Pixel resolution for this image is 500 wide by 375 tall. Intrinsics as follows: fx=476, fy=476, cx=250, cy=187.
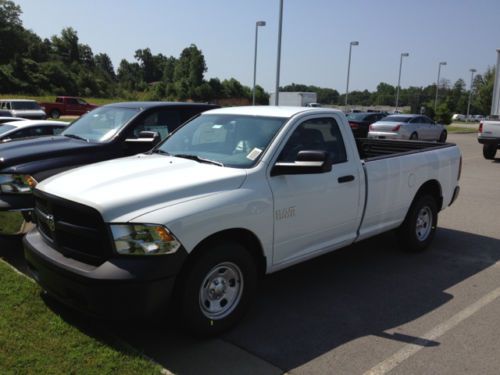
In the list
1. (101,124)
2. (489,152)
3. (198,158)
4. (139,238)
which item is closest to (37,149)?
(101,124)

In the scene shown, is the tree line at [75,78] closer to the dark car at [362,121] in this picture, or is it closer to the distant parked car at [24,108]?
the dark car at [362,121]

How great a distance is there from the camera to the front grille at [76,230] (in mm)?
3324

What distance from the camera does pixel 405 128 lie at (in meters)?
23.4

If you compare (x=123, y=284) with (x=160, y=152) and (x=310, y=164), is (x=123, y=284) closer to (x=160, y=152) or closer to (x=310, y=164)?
(x=310, y=164)

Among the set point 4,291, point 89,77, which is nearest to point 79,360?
point 4,291

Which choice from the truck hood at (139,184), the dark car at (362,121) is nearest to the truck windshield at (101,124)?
the truck hood at (139,184)

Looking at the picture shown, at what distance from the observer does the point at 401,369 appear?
3.38 m

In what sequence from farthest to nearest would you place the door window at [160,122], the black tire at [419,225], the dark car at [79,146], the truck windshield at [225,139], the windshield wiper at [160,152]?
the door window at [160,122] < the black tire at [419,225] < the dark car at [79,146] < the windshield wiper at [160,152] < the truck windshield at [225,139]

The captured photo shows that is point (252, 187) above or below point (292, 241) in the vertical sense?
above

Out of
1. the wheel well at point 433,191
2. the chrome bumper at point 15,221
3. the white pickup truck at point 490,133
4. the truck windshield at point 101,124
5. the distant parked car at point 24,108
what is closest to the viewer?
the chrome bumper at point 15,221

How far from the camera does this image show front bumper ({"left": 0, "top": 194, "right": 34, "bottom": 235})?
4.99 m

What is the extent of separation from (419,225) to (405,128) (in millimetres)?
18393

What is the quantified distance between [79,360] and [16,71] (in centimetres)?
7439

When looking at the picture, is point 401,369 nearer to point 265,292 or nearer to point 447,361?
point 447,361
